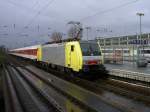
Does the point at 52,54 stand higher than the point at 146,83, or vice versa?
the point at 52,54

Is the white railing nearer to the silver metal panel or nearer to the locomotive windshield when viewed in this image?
the locomotive windshield

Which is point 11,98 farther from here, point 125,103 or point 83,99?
point 125,103

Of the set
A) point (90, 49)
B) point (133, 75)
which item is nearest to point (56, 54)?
point (90, 49)

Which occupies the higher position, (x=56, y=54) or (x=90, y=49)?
(x=90, y=49)

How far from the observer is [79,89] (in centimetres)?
1666

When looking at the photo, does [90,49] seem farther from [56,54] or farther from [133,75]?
[56,54]

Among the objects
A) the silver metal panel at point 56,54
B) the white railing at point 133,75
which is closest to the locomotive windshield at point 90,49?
the white railing at point 133,75

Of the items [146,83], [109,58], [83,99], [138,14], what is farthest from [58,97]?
[138,14]

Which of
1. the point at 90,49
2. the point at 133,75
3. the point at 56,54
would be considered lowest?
the point at 133,75

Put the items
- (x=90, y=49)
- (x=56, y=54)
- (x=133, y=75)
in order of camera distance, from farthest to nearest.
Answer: (x=56, y=54), (x=90, y=49), (x=133, y=75)

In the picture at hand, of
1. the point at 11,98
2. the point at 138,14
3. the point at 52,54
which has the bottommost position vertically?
the point at 11,98

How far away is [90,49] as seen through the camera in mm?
20516

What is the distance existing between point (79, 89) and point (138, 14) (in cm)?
2952

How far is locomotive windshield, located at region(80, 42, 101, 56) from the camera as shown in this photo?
2014 cm
